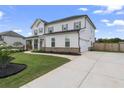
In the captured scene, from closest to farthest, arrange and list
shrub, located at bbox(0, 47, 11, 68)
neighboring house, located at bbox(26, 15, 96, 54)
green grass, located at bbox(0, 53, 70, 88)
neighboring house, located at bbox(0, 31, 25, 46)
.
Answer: green grass, located at bbox(0, 53, 70, 88) < shrub, located at bbox(0, 47, 11, 68) < neighboring house, located at bbox(26, 15, 96, 54) < neighboring house, located at bbox(0, 31, 25, 46)

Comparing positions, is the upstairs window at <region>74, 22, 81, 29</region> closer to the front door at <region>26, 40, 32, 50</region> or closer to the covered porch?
the covered porch

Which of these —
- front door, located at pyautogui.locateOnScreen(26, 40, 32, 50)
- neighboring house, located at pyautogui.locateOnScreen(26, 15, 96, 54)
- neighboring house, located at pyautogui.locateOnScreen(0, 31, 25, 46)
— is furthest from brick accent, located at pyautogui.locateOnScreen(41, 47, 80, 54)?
neighboring house, located at pyautogui.locateOnScreen(0, 31, 25, 46)

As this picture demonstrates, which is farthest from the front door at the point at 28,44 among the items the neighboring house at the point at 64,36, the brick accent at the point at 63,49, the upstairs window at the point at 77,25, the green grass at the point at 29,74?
the green grass at the point at 29,74

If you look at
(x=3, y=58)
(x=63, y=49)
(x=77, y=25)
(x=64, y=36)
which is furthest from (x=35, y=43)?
(x=3, y=58)

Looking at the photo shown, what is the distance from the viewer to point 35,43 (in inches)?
1025

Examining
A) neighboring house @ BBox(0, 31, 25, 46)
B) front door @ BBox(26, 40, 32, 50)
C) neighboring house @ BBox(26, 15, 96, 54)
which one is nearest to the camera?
neighboring house @ BBox(26, 15, 96, 54)

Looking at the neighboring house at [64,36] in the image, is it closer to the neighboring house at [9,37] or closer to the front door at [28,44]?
the front door at [28,44]

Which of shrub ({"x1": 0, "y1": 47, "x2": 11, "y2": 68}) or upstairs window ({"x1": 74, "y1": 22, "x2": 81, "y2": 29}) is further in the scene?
upstairs window ({"x1": 74, "y1": 22, "x2": 81, "y2": 29})

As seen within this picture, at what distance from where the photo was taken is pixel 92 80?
609 centimetres

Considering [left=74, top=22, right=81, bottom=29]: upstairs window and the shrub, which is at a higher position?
[left=74, top=22, right=81, bottom=29]: upstairs window

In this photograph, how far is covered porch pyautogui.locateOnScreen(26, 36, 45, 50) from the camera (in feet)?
79.4

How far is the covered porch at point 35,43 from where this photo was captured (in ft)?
79.4

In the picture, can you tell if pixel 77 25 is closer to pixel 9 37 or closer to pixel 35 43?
pixel 35 43

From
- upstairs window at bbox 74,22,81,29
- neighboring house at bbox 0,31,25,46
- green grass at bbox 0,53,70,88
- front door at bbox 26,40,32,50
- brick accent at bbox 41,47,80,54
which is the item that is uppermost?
upstairs window at bbox 74,22,81,29
